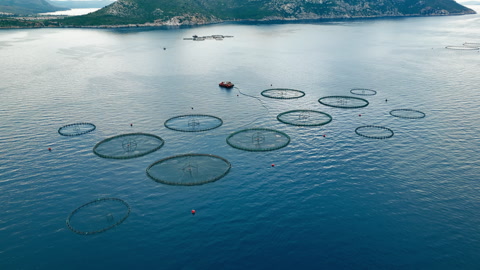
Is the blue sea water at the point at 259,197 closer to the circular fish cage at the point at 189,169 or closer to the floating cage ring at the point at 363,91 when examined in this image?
the circular fish cage at the point at 189,169

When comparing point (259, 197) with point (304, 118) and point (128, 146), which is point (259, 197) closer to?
point (128, 146)

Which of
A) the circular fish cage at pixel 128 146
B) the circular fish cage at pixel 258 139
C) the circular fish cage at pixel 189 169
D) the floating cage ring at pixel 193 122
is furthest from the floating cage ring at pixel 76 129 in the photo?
the circular fish cage at pixel 258 139

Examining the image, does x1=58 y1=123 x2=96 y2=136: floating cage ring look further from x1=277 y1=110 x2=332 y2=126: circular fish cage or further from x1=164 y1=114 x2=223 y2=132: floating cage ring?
x1=277 y1=110 x2=332 y2=126: circular fish cage

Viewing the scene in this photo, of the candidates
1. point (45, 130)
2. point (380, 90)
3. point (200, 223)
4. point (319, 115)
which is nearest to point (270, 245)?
point (200, 223)

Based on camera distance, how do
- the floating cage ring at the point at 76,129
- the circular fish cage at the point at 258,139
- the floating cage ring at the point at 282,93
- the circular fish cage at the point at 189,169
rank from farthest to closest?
the floating cage ring at the point at 282,93 < the floating cage ring at the point at 76,129 < the circular fish cage at the point at 258,139 < the circular fish cage at the point at 189,169

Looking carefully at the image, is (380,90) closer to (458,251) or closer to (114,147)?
(458,251)
